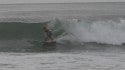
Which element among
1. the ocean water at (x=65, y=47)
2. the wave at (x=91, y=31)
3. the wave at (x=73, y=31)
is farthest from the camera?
the wave at (x=73, y=31)

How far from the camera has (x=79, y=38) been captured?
33.3 m

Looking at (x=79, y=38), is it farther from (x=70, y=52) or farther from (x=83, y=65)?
(x=83, y=65)

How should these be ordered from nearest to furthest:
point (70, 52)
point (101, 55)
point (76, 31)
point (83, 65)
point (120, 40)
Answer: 1. point (83, 65)
2. point (101, 55)
3. point (70, 52)
4. point (120, 40)
5. point (76, 31)

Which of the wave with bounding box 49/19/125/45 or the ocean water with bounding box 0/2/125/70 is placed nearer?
the ocean water with bounding box 0/2/125/70

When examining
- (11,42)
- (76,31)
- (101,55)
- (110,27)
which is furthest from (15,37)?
(101,55)

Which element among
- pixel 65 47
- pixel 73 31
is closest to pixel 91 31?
pixel 73 31

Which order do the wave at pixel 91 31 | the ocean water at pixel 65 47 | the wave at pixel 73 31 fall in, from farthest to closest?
the wave at pixel 73 31 < the wave at pixel 91 31 < the ocean water at pixel 65 47

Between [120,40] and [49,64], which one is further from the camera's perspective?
[120,40]

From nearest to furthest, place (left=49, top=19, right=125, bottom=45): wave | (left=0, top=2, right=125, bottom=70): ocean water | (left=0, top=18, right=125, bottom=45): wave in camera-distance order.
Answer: (left=0, top=2, right=125, bottom=70): ocean water → (left=49, top=19, right=125, bottom=45): wave → (left=0, top=18, right=125, bottom=45): wave

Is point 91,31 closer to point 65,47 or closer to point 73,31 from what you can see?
point 73,31

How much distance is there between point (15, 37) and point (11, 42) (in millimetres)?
2337

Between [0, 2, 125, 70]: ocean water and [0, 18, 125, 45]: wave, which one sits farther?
[0, 18, 125, 45]: wave

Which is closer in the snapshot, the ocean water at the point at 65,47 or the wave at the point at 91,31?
the ocean water at the point at 65,47

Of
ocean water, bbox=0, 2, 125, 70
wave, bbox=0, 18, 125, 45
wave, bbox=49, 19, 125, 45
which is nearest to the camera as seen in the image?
ocean water, bbox=0, 2, 125, 70
